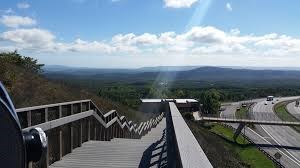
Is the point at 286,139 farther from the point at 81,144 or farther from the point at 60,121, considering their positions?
the point at 60,121

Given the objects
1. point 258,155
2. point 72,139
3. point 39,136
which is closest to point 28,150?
point 39,136

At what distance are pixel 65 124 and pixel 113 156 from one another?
1225 mm

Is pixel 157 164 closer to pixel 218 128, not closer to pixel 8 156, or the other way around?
pixel 8 156

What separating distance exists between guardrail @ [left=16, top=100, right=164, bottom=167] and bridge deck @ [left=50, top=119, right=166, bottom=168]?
228mm

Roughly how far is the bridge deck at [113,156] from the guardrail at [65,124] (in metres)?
0.23

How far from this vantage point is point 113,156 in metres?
8.62

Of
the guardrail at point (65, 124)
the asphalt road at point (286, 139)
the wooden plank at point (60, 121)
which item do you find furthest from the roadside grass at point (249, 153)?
the wooden plank at point (60, 121)

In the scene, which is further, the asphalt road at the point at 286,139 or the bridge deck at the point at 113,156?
the asphalt road at the point at 286,139

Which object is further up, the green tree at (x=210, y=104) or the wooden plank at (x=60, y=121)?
the wooden plank at (x=60, y=121)

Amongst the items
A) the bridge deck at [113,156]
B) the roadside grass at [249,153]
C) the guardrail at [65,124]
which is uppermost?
Result: the guardrail at [65,124]

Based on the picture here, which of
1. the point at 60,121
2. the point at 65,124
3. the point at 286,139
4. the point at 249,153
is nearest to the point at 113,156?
the point at 65,124

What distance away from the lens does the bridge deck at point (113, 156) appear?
7.66 m

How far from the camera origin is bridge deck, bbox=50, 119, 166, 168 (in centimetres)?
766

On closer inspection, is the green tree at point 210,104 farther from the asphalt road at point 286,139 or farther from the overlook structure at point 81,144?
the overlook structure at point 81,144
